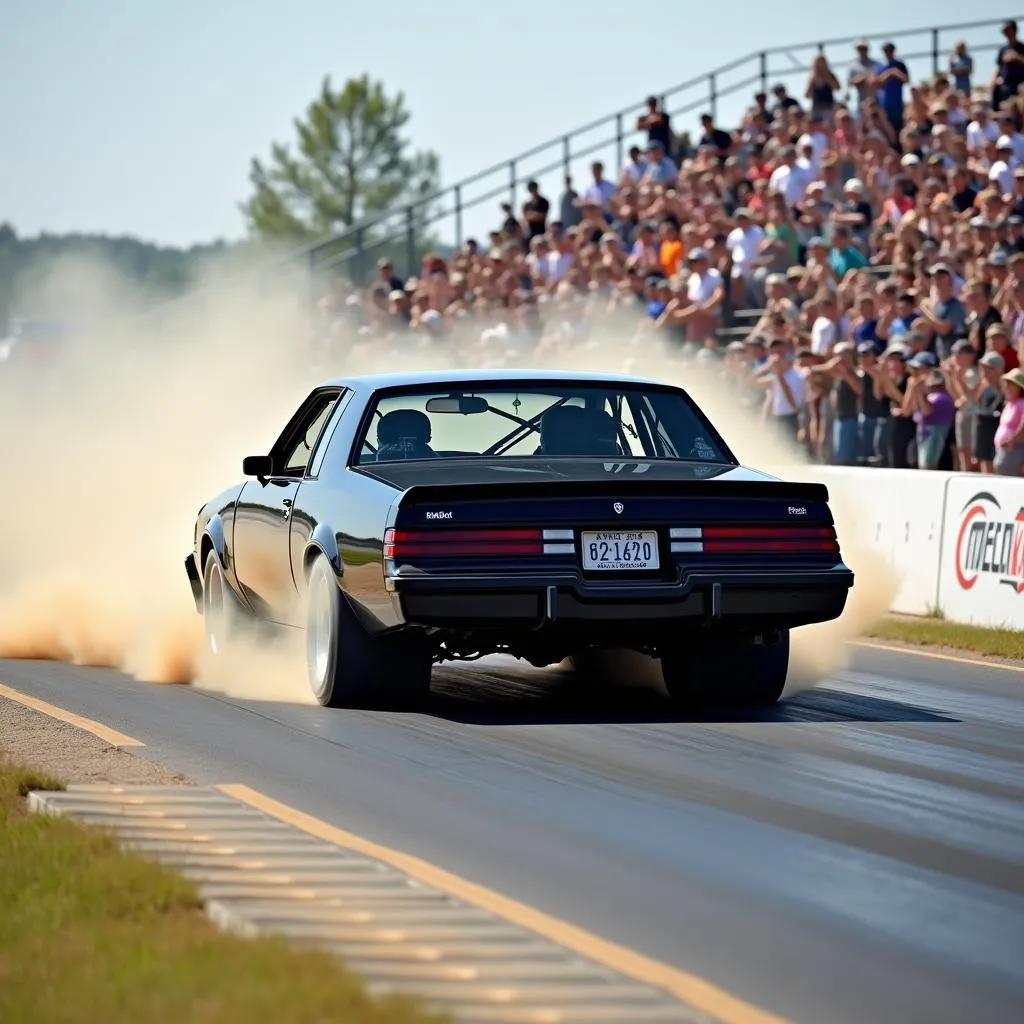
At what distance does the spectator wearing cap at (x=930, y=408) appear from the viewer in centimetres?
1831

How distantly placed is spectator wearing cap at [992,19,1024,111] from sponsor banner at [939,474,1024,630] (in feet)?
26.9

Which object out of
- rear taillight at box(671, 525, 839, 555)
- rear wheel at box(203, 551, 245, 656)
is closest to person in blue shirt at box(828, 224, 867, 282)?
rear wheel at box(203, 551, 245, 656)

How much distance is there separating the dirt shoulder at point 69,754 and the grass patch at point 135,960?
67.3 inches

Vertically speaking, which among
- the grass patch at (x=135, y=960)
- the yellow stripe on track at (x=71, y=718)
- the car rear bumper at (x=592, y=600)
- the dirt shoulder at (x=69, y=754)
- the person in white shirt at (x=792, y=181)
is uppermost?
the person in white shirt at (x=792, y=181)

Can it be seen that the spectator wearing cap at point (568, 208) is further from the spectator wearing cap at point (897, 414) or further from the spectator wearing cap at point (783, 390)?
the spectator wearing cap at point (897, 414)

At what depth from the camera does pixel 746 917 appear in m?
5.94

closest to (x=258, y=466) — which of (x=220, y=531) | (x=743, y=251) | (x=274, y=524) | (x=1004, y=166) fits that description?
(x=274, y=524)

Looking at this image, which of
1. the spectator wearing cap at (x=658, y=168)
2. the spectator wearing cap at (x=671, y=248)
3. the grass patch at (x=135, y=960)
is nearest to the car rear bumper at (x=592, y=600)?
the grass patch at (x=135, y=960)

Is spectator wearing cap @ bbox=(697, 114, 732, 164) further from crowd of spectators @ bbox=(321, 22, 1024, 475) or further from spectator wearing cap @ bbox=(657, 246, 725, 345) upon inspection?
spectator wearing cap @ bbox=(657, 246, 725, 345)

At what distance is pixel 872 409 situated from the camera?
19531 mm

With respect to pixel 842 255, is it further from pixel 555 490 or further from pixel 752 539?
pixel 555 490

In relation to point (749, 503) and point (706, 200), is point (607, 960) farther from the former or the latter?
point (706, 200)

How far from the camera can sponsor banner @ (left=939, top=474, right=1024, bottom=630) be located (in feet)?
49.4

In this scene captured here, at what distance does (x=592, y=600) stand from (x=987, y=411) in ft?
28.9
